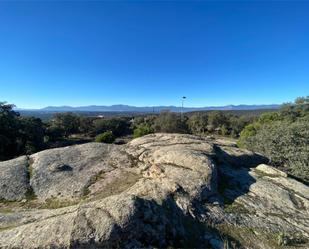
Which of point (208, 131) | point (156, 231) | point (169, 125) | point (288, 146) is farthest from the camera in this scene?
point (208, 131)

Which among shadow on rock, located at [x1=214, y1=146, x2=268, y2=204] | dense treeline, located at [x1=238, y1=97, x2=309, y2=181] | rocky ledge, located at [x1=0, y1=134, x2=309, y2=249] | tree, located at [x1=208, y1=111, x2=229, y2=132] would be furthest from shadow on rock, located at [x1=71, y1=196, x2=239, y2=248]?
tree, located at [x1=208, y1=111, x2=229, y2=132]

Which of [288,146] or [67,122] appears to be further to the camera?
[67,122]

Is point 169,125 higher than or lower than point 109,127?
higher

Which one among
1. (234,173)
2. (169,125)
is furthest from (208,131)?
(234,173)

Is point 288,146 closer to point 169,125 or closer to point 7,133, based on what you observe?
point 169,125

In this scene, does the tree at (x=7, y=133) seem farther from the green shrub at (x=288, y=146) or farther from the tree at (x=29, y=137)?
the green shrub at (x=288, y=146)

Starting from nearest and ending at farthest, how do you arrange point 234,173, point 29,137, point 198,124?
point 234,173 < point 29,137 < point 198,124

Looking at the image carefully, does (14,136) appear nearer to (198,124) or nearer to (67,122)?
(67,122)

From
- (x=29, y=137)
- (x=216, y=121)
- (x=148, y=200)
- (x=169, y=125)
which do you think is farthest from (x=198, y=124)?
(x=148, y=200)

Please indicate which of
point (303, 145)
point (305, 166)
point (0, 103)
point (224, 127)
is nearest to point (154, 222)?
point (305, 166)

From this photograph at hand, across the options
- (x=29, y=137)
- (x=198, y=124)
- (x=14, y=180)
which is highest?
(x=14, y=180)
